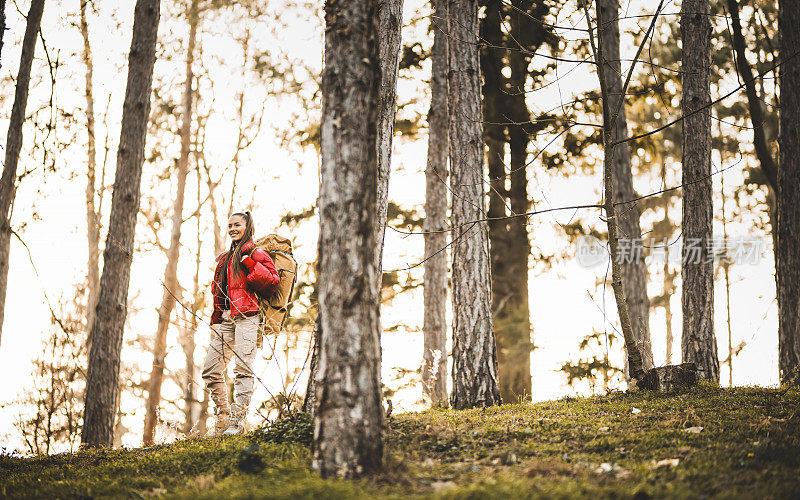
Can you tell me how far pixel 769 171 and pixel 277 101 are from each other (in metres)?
11.4

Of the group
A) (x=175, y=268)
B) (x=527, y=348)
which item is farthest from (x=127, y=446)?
(x=175, y=268)

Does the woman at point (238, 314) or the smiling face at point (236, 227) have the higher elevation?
the smiling face at point (236, 227)

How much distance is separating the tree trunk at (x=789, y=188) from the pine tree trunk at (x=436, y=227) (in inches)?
212

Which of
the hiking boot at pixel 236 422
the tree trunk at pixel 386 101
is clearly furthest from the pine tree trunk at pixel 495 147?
the hiking boot at pixel 236 422

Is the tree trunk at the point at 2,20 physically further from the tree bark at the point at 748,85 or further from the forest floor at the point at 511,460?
the tree bark at the point at 748,85

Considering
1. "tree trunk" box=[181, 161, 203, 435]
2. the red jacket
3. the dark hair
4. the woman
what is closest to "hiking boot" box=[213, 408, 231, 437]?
the woman

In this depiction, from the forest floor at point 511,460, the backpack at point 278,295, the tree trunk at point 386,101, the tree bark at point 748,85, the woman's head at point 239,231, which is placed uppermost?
the tree bark at point 748,85

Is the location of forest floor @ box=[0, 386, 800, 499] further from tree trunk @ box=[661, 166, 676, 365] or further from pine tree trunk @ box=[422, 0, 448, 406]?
tree trunk @ box=[661, 166, 676, 365]

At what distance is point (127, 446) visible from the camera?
18.9ft

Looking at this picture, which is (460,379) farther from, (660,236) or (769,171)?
(660,236)

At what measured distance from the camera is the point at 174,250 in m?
14.3

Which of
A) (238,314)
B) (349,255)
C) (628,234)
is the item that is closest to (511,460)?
(349,255)

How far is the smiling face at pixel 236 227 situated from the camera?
583 cm

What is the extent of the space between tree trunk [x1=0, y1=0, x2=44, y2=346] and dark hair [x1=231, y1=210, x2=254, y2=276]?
557 cm
